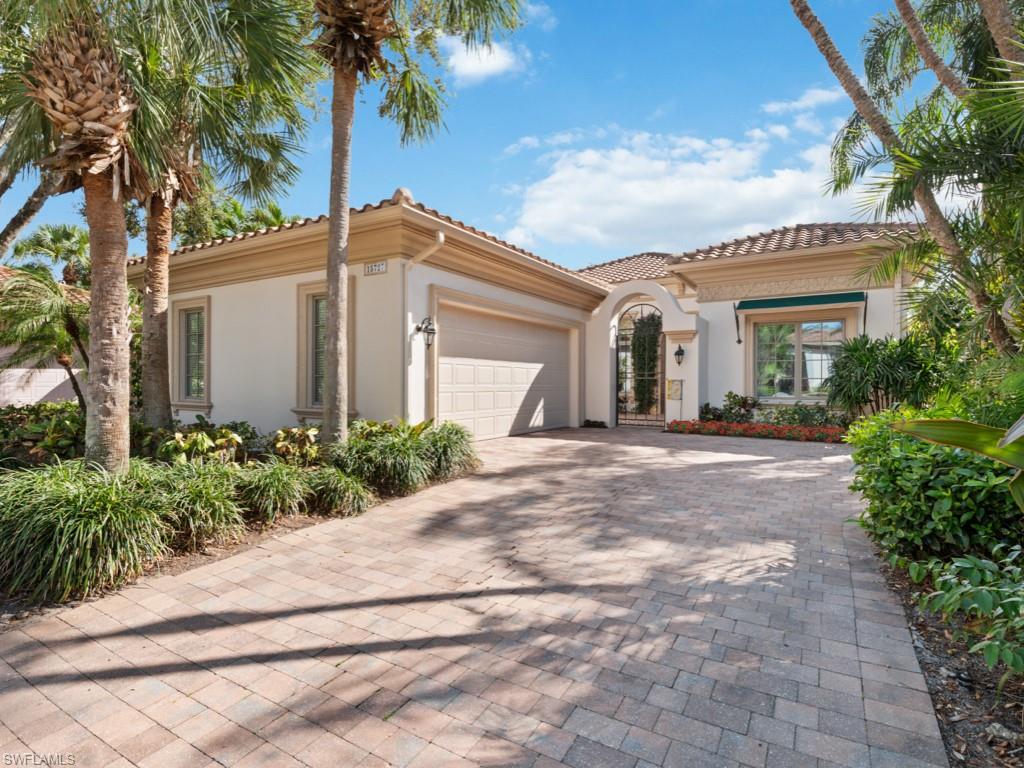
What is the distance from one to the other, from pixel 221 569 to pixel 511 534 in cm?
243

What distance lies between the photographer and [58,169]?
15.8 ft

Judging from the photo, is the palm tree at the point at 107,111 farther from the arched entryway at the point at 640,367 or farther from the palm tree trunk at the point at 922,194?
the arched entryway at the point at 640,367

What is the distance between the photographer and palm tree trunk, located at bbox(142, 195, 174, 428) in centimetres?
748

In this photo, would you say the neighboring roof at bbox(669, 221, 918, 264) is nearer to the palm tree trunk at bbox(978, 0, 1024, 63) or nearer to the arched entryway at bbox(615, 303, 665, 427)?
the arched entryway at bbox(615, 303, 665, 427)

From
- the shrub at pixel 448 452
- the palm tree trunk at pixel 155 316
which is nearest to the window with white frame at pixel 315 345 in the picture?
the palm tree trunk at pixel 155 316

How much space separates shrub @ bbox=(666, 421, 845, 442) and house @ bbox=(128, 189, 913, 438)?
2.15ft

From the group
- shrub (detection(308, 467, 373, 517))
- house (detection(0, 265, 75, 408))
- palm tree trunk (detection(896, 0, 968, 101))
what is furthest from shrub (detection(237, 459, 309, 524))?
house (detection(0, 265, 75, 408))

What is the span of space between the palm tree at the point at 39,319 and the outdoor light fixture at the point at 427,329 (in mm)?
4995

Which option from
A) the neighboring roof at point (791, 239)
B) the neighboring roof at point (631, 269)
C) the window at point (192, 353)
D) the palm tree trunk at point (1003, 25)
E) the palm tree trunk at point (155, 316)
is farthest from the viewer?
the neighboring roof at point (631, 269)

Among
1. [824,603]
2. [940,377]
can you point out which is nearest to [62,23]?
[824,603]

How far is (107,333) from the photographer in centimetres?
486

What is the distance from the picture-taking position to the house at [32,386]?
13.4 m

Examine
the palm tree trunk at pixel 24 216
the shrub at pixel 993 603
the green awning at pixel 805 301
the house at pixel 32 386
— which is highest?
the palm tree trunk at pixel 24 216

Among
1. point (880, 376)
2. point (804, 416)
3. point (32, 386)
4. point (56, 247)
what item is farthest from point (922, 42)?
point (56, 247)
